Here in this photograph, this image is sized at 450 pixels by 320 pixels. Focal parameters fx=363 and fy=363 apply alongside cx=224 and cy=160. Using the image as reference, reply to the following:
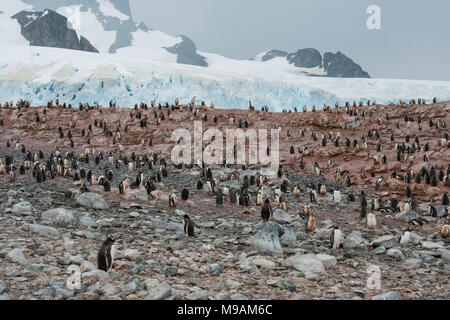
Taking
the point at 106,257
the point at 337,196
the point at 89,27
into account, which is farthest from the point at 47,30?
the point at 106,257

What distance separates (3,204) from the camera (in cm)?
806

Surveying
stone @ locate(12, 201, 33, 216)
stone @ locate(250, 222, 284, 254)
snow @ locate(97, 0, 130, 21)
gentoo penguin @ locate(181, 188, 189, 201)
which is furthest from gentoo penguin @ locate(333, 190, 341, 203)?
snow @ locate(97, 0, 130, 21)

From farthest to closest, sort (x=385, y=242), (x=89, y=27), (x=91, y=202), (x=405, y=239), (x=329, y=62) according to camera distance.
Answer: (x=89, y=27)
(x=329, y=62)
(x=91, y=202)
(x=405, y=239)
(x=385, y=242)

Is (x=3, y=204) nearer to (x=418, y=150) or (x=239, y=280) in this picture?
(x=239, y=280)

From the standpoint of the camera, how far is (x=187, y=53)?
114250mm

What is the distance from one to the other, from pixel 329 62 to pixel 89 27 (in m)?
79.6

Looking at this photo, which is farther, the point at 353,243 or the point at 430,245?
the point at 430,245

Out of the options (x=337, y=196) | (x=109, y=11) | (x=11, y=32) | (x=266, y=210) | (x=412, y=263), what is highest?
(x=109, y=11)

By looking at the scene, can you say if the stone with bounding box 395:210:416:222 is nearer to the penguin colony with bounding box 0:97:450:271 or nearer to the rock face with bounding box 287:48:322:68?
the penguin colony with bounding box 0:97:450:271

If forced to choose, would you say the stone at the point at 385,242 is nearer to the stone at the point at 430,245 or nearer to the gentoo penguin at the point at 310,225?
the stone at the point at 430,245

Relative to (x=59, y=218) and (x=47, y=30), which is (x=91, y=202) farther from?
(x=47, y=30)

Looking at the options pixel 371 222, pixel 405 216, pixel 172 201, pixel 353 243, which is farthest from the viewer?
pixel 405 216

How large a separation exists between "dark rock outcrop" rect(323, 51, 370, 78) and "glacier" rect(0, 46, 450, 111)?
6825 centimetres
